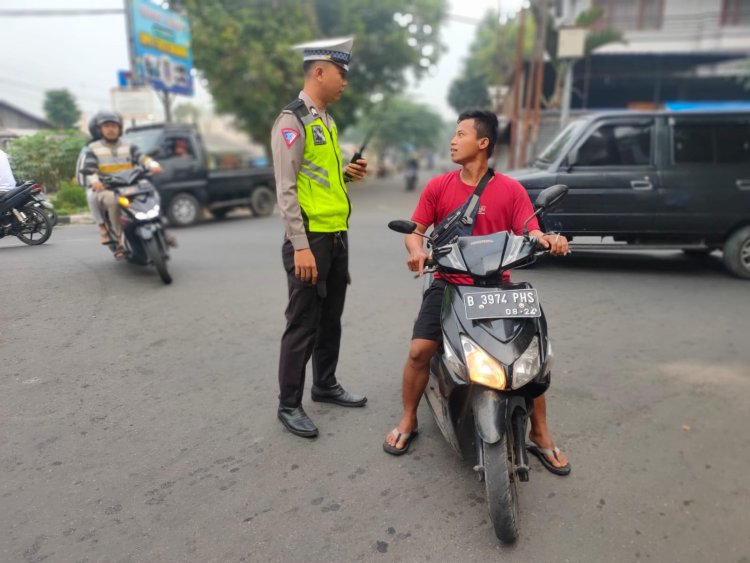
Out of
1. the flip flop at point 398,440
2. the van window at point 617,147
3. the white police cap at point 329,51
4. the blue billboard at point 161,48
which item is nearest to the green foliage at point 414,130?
the blue billboard at point 161,48

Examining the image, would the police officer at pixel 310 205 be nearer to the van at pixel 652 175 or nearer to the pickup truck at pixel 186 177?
the van at pixel 652 175

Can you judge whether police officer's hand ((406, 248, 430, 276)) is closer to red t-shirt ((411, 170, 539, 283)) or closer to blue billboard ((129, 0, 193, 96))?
red t-shirt ((411, 170, 539, 283))

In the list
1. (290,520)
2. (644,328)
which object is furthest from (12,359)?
(644,328)

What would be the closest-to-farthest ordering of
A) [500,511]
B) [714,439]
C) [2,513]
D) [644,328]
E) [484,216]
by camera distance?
1. [500,511]
2. [2,513]
3. [484,216]
4. [714,439]
5. [644,328]

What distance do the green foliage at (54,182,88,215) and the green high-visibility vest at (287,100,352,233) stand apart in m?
0.99

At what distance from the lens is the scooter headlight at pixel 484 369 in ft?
6.94

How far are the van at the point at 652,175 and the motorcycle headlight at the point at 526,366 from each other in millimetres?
631

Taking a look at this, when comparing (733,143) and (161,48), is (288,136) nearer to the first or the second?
(733,143)

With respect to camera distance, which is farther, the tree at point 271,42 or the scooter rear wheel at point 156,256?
the tree at point 271,42

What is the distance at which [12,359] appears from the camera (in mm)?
2305

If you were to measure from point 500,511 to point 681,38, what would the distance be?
25.1 meters

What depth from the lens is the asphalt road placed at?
2.17 m

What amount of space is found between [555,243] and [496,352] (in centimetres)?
50

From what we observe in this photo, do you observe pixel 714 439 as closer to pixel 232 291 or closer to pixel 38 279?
pixel 38 279
